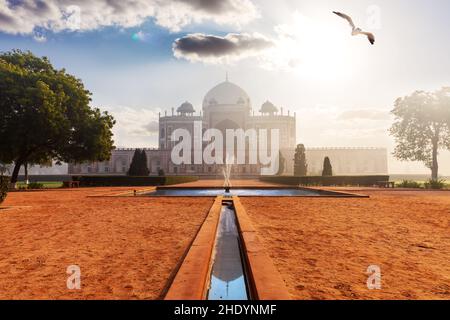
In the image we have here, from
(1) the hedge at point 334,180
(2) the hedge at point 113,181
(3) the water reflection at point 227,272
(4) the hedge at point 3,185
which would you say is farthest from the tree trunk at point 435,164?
(4) the hedge at point 3,185

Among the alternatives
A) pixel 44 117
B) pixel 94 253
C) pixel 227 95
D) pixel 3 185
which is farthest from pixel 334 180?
pixel 227 95

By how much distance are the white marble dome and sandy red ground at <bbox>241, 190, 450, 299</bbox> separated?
7513 centimetres

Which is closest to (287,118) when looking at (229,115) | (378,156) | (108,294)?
(229,115)

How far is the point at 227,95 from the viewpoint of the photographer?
83812 mm

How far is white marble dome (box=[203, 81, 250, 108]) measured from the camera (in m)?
83.4

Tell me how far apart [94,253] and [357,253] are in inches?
148

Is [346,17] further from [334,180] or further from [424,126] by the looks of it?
[424,126]

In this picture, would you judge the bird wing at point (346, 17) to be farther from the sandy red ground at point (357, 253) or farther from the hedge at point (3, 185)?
the hedge at point (3, 185)

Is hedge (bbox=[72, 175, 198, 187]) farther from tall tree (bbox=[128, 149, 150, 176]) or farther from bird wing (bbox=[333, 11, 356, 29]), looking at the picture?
bird wing (bbox=[333, 11, 356, 29])

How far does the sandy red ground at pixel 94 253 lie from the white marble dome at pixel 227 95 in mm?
75280

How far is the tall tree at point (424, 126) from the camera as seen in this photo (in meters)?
36.3

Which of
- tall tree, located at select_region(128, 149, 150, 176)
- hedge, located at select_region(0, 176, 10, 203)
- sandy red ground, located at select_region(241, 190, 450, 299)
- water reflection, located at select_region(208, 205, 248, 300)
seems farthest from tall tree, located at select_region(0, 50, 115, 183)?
water reflection, located at select_region(208, 205, 248, 300)

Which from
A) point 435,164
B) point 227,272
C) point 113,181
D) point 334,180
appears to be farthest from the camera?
point 435,164
